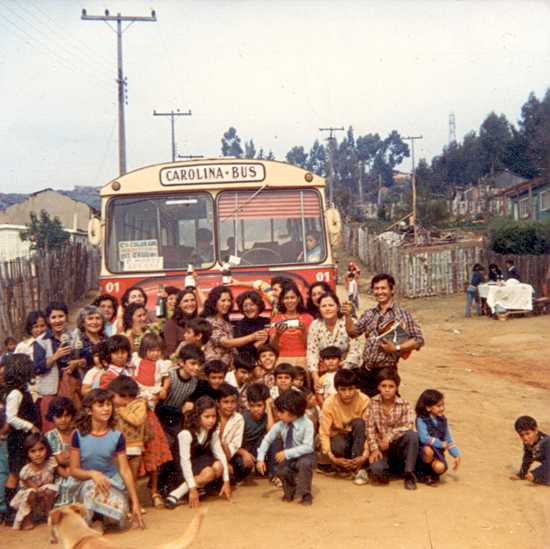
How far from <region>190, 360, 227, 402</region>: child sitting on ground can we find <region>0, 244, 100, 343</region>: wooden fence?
771 centimetres

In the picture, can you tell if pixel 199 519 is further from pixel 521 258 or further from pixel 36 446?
pixel 521 258

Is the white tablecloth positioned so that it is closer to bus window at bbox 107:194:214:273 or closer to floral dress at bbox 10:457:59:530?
bus window at bbox 107:194:214:273

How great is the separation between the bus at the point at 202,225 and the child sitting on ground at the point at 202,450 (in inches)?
110

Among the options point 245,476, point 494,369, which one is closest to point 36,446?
point 245,476

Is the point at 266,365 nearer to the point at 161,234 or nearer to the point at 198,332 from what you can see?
the point at 198,332

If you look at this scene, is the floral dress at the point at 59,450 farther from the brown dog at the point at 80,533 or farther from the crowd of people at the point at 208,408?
the brown dog at the point at 80,533

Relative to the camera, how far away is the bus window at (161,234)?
748 cm

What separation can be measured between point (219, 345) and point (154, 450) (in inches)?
48.9

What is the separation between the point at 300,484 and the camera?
187 inches

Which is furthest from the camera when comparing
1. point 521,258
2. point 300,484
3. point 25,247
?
point 25,247

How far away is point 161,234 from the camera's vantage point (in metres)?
7.47

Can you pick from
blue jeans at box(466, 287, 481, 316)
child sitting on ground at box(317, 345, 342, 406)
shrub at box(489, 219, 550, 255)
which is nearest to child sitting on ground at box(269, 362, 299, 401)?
child sitting on ground at box(317, 345, 342, 406)

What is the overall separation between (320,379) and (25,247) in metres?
27.8

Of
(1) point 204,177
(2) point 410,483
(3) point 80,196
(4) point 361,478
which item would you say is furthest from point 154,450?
(3) point 80,196
